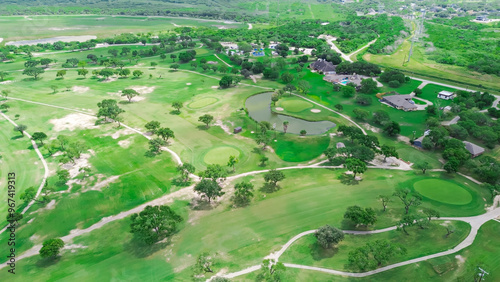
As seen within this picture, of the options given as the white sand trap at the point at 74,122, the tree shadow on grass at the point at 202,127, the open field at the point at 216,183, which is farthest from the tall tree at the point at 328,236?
the white sand trap at the point at 74,122

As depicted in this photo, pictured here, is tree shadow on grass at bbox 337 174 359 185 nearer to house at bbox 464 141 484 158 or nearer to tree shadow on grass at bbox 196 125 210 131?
house at bbox 464 141 484 158

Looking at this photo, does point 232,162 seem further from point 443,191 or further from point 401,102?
point 401,102

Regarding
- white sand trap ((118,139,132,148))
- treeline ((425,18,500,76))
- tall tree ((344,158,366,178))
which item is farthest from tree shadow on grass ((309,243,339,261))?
treeline ((425,18,500,76))

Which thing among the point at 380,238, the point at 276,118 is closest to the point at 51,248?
the point at 380,238

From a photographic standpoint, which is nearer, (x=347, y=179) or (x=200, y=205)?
(x=200, y=205)

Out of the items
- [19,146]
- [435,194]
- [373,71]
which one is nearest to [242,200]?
[435,194]

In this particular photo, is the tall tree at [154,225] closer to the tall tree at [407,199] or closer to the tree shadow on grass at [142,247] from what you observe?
the tree shadow on grass at [142,247]

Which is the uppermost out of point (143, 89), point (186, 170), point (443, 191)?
point (143, 89)
